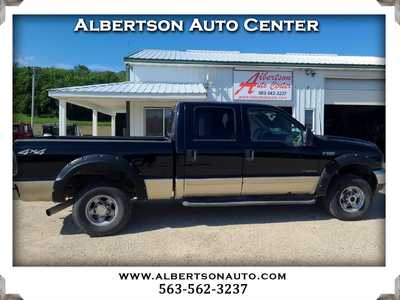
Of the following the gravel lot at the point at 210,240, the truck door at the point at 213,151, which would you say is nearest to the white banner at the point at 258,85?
the gravel lot at the point at 210,240

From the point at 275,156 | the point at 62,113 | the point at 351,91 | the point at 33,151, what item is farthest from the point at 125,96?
the point at 351,91

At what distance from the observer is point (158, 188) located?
4.57 meters

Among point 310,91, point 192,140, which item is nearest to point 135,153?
point 192,140

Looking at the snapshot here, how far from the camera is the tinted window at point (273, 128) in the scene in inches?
194

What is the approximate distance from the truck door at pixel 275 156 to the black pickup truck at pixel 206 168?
2cm

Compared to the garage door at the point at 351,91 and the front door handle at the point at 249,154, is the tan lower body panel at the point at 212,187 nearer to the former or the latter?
the front door handle at the point at 249,154

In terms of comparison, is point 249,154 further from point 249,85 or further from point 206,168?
point 249,85

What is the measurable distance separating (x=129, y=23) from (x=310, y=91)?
381 inches

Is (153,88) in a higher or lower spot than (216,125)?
higher

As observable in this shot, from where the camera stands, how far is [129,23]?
5.21 m

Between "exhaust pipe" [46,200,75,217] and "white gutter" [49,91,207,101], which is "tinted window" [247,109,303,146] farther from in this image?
"white gutter" [49,91,207,101]
